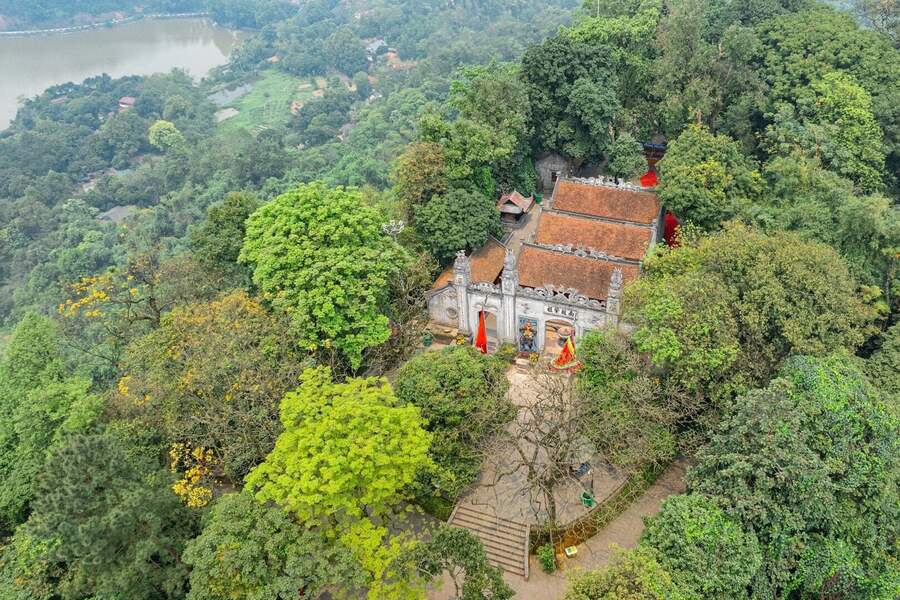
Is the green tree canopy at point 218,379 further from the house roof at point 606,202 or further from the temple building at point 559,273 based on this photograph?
the house roof at point 606,202

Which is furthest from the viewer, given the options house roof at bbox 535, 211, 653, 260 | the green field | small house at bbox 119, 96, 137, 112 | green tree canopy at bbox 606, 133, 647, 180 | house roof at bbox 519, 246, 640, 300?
small house at bbox 119, 96, 137, 112

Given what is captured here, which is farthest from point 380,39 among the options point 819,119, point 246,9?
point 819,119

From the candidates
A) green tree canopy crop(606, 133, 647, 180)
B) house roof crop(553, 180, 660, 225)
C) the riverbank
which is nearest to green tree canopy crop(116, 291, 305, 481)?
house roof crop(553, 180, 660, 225)

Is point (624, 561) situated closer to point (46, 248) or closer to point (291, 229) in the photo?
point (291, 229)

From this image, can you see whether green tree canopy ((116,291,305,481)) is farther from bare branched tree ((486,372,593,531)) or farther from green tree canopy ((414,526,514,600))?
bare branched tree ((486,372,593,531))

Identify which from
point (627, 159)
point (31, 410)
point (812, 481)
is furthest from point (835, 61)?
point (31, 410)

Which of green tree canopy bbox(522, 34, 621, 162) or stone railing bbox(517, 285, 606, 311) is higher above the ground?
green tree canopy bbox(522, 34, 621, 162)
